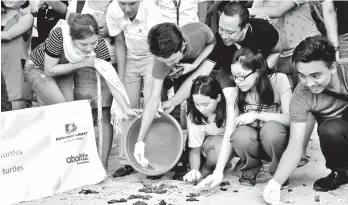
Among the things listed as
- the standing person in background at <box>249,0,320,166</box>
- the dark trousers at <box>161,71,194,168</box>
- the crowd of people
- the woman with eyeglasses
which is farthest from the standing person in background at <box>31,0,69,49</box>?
the woman with eyeglasses

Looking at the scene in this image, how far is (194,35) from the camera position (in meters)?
4.39

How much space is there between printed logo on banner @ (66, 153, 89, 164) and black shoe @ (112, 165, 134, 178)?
29 centimetres

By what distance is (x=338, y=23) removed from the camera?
449 cm

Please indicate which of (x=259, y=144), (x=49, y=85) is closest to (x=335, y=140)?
(x=259, y=144)

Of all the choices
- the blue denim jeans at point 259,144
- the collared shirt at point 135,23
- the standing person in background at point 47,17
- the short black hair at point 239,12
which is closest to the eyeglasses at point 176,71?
the collared shirt at point 135,23

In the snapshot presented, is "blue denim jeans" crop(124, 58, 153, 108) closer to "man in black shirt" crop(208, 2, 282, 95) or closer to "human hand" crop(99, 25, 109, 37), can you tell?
"human hand" crop(99, 25, 109, 37)

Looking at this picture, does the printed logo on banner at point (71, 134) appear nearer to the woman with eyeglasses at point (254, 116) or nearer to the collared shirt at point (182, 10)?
the woman with eyeglasses at point (254, 116)

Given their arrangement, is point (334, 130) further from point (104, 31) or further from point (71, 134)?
point (104, 31)

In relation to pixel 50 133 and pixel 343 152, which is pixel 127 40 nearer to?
pixel 50 133

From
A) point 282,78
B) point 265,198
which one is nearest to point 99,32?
point 282,78

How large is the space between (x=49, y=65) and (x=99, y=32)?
437 millimetres

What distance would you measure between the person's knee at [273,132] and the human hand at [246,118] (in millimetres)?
97

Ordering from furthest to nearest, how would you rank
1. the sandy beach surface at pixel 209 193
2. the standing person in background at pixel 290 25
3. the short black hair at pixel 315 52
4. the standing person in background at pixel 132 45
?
the standing person in background at pixel 290 25
the standing person in background at pixel 132 45
the sandy beach surface at pixel 209 193
the short black hair at pixel 315 52

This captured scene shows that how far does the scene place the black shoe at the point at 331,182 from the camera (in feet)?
12.8
